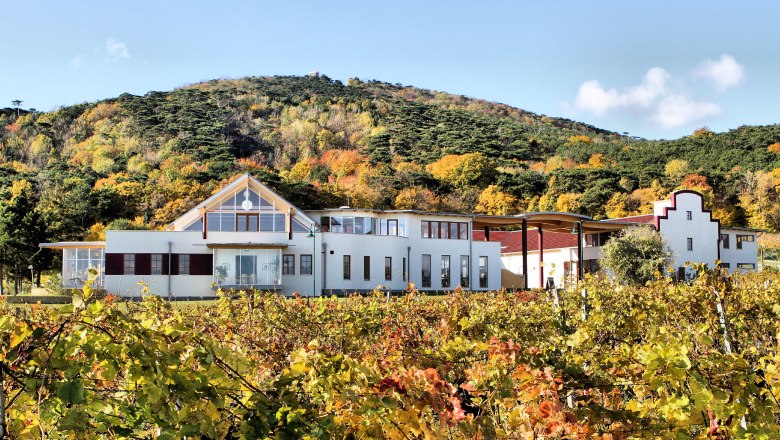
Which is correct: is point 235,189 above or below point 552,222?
above

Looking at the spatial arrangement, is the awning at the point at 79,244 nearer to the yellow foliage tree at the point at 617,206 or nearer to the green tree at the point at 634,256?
the green tree at the point at 634,256

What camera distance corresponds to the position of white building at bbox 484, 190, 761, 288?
45.1m

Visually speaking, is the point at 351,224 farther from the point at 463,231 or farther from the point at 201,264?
the point at 201,264

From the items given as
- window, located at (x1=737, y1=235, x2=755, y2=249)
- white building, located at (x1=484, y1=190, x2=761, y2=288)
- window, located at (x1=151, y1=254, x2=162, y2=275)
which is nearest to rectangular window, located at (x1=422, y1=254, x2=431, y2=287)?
white building, located at (x1=484, y1=190, x2=761, y2=288)

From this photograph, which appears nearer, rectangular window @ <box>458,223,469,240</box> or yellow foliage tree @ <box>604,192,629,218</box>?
rectangular window @ <box>458,223,469,240</box>

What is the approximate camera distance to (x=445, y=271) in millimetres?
39531

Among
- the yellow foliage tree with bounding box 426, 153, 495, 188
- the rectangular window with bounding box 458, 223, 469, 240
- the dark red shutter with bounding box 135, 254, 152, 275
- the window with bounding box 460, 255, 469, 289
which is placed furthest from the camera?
the yellow foliage tree with bounding box 426, 153, 495, 188

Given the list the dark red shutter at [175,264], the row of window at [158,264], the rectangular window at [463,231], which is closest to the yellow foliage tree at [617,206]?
the rectangular window at [463,231]

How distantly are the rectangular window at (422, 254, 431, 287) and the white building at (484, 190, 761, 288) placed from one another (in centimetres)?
739

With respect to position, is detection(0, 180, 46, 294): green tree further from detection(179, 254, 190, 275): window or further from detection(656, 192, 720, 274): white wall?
detection(656, 192, 720, 274): white wall

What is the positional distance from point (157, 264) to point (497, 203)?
117 ft

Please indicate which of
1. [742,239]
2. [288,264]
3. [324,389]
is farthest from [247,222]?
[324,389]

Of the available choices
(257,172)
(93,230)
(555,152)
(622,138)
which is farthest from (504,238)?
(622,138)

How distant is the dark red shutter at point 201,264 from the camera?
115ft
